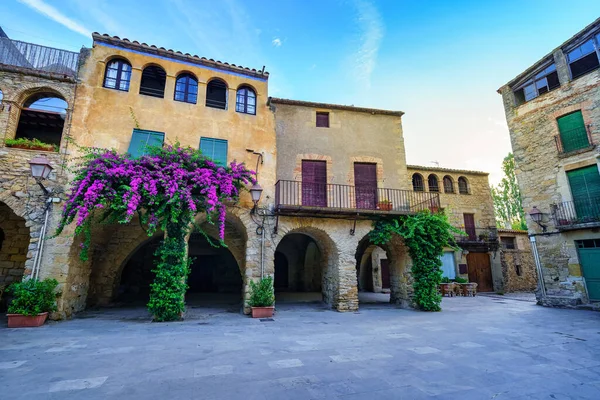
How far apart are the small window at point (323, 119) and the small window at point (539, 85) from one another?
10247 millimetres

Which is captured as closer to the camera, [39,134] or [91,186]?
[91,186]

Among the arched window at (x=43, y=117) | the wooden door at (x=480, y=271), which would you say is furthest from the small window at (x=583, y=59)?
the arched window at (x=43, y=117)

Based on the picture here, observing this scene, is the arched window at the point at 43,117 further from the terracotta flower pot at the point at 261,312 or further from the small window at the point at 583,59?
the small window at the point at 583,59

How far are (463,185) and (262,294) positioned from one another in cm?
1752

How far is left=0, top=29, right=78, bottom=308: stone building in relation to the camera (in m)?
8.03

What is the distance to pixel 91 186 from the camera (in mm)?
7000

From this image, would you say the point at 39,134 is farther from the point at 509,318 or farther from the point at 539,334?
the point at 509,318

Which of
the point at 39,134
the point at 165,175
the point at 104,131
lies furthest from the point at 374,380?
the point at 39,134

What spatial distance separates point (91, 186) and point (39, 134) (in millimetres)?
5860

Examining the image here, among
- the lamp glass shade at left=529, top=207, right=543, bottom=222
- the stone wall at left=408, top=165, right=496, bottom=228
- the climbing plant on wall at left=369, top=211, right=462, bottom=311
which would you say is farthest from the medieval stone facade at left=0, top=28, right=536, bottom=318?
the stone wall at left=408, top=165, right=496, bottom=228

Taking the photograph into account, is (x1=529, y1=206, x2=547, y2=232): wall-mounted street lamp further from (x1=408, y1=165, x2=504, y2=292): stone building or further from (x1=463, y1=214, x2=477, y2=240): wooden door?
→ (x1=463, y1=214, x2=477, y2=240): wooden door

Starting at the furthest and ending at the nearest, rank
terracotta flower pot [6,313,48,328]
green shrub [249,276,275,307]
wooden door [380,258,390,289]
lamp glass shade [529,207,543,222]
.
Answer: wooden door [380,258,390,289] < lamp glass shade [529,207,543,222] < green shrub [249,276,275,307] < terracotta flower pot [6,313,48,328]

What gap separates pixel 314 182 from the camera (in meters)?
11.4

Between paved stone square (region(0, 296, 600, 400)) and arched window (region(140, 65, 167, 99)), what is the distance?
7.83m
